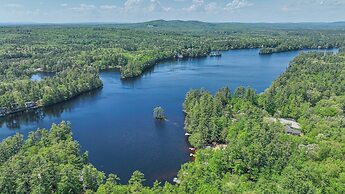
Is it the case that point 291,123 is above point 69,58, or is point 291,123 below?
below

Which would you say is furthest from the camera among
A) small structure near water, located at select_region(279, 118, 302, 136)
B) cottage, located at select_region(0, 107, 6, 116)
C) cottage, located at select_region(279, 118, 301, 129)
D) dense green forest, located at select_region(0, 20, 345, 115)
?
dense green forest, located at select_region(0, 20, 345, 115)

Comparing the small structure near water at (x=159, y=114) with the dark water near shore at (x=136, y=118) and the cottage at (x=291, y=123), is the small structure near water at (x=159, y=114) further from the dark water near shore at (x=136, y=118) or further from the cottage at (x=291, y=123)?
the cottage at (x=291, y=123)

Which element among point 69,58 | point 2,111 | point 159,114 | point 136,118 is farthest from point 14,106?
point 69,58

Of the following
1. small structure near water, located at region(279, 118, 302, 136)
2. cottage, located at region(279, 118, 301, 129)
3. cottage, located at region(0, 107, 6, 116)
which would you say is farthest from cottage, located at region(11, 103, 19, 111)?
small structure near water, located at region(279, 118, 302, 136)

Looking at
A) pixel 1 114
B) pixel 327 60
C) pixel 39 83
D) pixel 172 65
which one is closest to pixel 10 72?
pixel 39 83

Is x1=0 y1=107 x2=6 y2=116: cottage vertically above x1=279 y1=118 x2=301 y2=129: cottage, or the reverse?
x1=279 y1=118 x2=301 y2=129: cottage

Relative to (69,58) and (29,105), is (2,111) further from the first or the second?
(69,58)

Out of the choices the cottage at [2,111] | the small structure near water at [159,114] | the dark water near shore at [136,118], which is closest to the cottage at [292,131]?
the dark water near shore at [136,118]

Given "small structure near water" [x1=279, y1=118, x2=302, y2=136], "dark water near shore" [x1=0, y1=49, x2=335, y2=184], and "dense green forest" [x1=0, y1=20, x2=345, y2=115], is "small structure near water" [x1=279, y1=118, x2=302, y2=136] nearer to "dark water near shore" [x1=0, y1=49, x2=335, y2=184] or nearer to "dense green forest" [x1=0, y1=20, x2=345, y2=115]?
"dark water near shore" [x1=0, y1=49, x2=335, y2=184]
